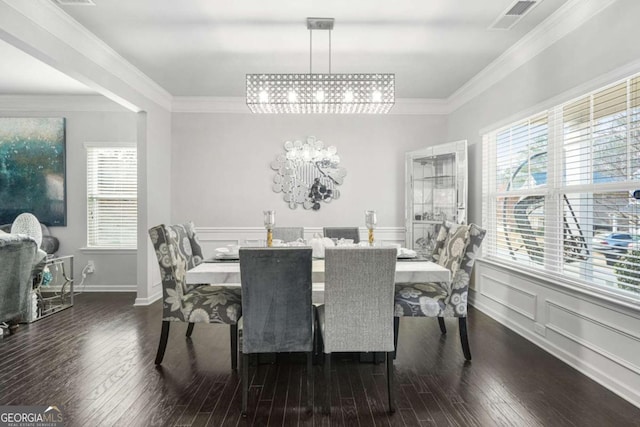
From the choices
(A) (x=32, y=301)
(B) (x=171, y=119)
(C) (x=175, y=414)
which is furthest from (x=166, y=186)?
(C) (x=175, y=414)

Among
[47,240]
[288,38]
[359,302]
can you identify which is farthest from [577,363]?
[47,240]

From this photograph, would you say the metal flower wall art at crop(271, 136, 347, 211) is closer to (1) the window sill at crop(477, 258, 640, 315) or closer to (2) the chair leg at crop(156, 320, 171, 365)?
(1) the window sill at crop(477, 258, 640, 315)

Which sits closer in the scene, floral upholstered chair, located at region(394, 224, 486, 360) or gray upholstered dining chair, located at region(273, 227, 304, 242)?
floral upholstered chair, located at region(394, 224, 486, 360)

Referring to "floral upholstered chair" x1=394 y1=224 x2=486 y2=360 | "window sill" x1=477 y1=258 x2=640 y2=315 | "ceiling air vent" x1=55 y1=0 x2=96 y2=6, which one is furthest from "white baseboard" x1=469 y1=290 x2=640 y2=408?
"ceiling air vent" x1=55 y1=0 x2=96 y2=6

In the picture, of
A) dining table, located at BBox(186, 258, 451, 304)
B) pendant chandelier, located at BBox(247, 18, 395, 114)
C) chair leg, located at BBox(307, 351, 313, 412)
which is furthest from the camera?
pendant chandelier, located at BBox(247, 18, 395, 114)

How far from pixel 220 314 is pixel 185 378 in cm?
50

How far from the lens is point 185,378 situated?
2.56 meters

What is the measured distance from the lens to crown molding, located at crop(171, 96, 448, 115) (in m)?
5.10

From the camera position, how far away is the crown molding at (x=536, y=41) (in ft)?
8.68

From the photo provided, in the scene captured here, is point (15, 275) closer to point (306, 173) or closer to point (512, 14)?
point (306, 173)

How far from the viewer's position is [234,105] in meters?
5.12

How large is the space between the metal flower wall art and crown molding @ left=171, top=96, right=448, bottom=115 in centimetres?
88

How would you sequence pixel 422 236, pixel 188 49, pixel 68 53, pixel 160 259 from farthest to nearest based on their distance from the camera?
pixel 422 236 → pixel 188 49 → pixel 68 53 → pixel 160 259

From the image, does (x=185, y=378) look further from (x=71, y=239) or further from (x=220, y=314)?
(x=71, y=239)
